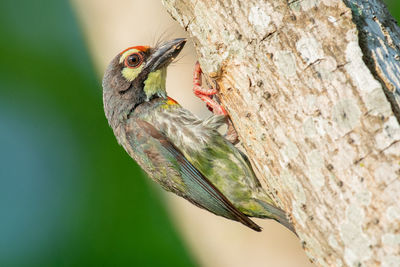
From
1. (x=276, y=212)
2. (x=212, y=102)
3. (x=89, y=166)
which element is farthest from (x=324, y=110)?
(x=89, y=166)

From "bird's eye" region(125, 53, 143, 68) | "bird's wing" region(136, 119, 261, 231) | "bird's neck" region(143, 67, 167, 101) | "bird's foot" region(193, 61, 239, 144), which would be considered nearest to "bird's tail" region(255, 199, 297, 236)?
"bird's wing" region(136, 119, 261, 231)

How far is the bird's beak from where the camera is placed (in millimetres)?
3904

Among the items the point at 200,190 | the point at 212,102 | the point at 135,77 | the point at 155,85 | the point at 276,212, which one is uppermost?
the point at 135,77

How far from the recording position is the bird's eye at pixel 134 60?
12.9 ft

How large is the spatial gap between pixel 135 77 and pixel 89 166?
17.9 ft

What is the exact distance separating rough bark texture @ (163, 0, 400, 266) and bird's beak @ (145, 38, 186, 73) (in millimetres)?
1205

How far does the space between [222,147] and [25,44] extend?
22.2 ft

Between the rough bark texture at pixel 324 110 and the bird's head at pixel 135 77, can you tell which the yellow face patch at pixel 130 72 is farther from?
the rough bark texture at pixel 324 110

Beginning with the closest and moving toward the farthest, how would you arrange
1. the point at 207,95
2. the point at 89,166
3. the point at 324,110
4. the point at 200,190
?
1. the point at 324,110
2. the point at 200,190
3. the point at 207,95
4. the point at 89,166

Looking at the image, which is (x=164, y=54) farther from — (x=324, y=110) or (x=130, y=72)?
(x=324, y=110)

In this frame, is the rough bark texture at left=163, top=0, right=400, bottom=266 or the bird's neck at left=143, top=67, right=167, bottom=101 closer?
the rough bark texture at left=163, top=0, right=400, bottom=266

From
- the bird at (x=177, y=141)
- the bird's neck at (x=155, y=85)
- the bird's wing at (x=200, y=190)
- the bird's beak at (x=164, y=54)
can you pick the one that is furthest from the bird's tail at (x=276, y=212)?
the bird's beak at (x=164, y=54)

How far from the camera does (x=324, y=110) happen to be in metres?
2.27

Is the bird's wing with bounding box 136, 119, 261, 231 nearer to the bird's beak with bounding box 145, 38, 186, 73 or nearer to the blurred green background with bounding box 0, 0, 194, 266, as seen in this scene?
the bird's beak with bounding box 145, 38, 186, 73
